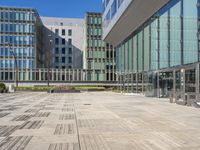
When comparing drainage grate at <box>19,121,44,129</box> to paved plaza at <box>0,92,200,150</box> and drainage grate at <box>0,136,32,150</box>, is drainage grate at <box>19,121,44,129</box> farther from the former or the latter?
drainage grate at <box>0,136,32,150</box>

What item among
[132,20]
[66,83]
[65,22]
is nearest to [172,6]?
[132,20]

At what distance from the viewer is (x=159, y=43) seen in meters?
35.5

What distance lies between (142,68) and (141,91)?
332 cm

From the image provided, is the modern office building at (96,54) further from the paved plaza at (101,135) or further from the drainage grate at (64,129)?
the drainage grate at (64,129)

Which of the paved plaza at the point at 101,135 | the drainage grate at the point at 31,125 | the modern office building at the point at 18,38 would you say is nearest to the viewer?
the paved plaza at the point at 101,135

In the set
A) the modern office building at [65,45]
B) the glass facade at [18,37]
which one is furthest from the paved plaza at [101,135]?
the modern office building at [65,45]

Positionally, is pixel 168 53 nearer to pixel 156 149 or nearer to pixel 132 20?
pixel 132 20

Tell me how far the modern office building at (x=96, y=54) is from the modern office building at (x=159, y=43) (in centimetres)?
4281

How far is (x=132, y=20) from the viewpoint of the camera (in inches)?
1676

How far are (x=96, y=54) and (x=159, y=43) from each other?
204ft

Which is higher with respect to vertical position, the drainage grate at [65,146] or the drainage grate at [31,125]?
the drainage grate at [65,146]

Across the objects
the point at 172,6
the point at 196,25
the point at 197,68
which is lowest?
the point at 197,68

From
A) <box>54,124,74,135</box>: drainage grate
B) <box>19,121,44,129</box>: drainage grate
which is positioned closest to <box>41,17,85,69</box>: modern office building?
<box>19,121,44,129</box>: drainage grate

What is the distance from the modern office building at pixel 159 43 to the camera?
89.4 ft
